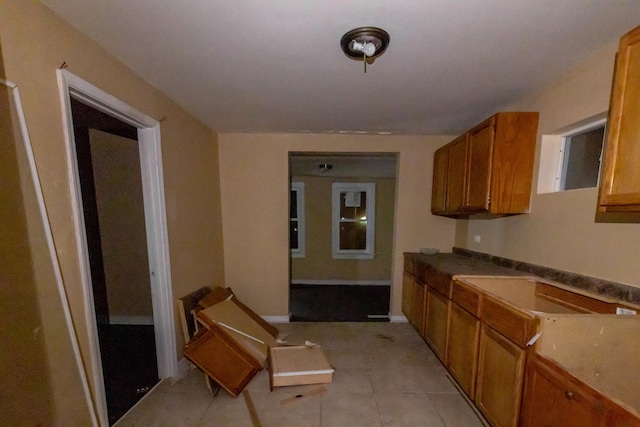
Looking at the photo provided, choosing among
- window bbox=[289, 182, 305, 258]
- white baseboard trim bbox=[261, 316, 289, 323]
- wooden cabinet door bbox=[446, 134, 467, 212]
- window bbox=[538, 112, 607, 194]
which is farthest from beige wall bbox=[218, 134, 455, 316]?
window bbox=[289, 182, 305, 258]

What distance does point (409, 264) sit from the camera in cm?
309

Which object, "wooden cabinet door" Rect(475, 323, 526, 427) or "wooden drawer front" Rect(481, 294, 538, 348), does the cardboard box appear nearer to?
"wooden cabinet door" Rect(475, 323, 526, 427)

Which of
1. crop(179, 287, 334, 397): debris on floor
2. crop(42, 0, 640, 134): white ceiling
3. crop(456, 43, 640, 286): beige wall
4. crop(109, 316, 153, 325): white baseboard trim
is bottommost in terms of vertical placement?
crop(109, 316, 153, 325): white baseboard trim

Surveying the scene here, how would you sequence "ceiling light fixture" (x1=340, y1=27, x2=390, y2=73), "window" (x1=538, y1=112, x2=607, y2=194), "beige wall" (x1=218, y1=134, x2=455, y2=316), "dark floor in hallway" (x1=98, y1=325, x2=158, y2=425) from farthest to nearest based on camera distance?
"beige wall" (x1=218, y1=134, x2=455, y2=316) → "dark floor in hallway" (x1=98, y1=325, x2=158, y2=425) → "window" (x1=538, y1=112, x2=607, y2=194) → "ceiling light fixture" (x1=340, y1=27, x2=390, y2=73)

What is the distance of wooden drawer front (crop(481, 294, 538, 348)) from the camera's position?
1280mm

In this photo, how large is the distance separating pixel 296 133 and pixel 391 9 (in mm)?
2090

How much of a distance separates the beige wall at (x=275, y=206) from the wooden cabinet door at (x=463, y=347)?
1.23m

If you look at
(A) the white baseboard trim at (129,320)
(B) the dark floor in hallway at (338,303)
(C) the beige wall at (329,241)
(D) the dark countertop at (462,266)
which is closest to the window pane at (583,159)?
(D) the dark countertop at (462,266)

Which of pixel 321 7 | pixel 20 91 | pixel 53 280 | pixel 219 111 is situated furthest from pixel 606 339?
pixel 219 111

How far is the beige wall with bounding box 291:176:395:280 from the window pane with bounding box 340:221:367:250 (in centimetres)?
25

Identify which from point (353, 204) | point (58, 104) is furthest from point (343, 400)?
point (353, 204)

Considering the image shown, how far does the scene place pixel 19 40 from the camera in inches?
41.4

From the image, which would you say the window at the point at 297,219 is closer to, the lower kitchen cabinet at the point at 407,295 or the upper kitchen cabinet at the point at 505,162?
the lower kitchen cabinet at the point at 407,295

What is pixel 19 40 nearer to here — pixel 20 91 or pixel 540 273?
pixel 20 91
